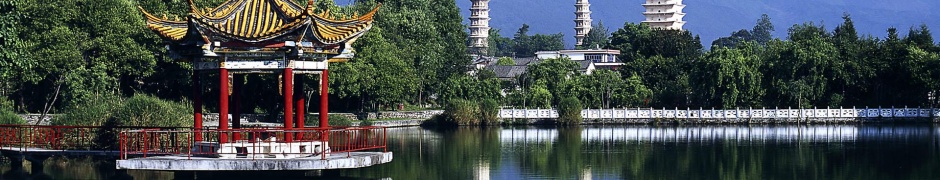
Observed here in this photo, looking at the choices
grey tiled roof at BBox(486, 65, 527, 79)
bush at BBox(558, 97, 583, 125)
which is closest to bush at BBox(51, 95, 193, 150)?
bush at BBox(558, 97, 583, 125)

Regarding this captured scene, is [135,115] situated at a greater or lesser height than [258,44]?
lesser

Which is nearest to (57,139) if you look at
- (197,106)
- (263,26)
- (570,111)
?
(197,106)

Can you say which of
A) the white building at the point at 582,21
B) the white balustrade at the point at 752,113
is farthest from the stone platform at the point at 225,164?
the white building at the point at 582,21

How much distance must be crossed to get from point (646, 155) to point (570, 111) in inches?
927

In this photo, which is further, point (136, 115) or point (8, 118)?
point (8, 118)

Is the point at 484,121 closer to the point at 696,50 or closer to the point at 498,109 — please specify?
the point at 498,109

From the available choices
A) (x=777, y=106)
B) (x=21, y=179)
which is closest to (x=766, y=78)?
(x=777, y=106)

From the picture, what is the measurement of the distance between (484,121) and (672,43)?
95.6 ft

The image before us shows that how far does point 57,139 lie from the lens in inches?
1316

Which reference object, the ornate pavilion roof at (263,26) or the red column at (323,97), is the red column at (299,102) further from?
the ornate pavilion roof at (263,26)

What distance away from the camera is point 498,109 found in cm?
6531

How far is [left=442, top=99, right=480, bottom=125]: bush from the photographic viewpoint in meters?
63.3

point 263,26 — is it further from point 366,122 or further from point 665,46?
point 665,46

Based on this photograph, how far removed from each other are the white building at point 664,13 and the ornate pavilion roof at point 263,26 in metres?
108
